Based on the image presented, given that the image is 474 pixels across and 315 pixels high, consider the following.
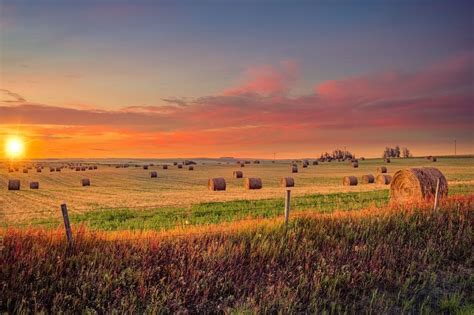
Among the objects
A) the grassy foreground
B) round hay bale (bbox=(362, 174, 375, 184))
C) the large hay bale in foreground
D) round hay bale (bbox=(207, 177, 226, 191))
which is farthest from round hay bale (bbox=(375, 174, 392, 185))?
the grassy foreground

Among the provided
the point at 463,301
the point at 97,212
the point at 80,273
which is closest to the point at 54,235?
the point at 80,273

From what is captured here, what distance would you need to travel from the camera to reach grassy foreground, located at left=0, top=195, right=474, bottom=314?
797 cm

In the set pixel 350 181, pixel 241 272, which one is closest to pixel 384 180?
pixel 350 181

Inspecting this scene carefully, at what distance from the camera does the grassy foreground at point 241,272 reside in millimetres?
7969

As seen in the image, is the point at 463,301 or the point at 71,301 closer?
the point at 71,301

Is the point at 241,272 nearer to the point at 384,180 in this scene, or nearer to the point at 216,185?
the point at 216,185

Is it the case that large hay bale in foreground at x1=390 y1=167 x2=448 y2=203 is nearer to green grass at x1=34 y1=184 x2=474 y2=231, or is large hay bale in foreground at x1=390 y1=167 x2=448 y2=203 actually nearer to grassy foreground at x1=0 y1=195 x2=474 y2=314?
green grass at x1=34 y1=184 x2=474 y2=231

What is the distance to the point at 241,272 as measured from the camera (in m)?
9.21

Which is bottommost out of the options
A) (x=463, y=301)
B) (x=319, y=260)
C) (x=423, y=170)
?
(x=463, y=301)

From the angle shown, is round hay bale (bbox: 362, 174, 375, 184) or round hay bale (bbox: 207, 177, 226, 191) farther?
round hay bale (bbox: 362, 174, 375, 184)

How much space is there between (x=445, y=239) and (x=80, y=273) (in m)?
10.0

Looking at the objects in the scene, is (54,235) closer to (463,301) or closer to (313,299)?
(313,299)

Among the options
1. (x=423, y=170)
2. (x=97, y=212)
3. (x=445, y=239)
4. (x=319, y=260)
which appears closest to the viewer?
(x=319, y=260)

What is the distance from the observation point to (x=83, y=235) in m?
9.80
